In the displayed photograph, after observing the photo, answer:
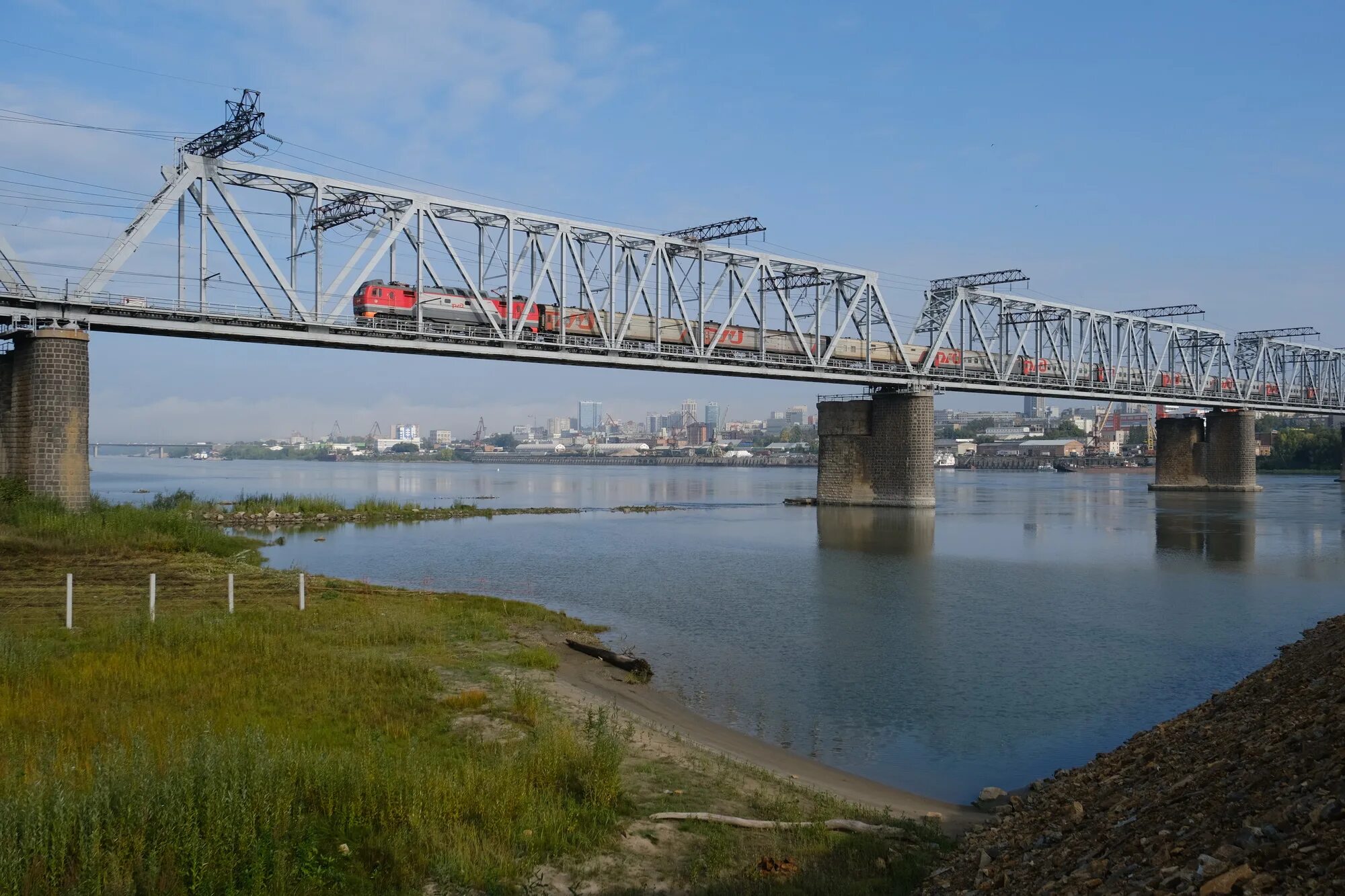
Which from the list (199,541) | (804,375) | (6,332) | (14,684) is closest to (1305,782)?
Result: (14,684)

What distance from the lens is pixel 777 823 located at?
36.6ft

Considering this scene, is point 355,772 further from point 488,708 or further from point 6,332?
point 6,332

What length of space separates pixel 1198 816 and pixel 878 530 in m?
56.1

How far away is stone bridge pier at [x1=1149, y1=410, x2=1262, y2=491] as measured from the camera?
4815 inches

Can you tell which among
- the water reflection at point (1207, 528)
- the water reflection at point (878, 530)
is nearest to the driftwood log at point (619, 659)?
the water reflection at point (878, 530)

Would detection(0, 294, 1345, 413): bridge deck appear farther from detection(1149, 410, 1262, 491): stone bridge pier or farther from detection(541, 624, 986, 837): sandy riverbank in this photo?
detection(541, 624, 986, 837): sandy riverbank

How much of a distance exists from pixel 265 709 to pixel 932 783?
9997mm

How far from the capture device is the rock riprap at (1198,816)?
6668 millimetres

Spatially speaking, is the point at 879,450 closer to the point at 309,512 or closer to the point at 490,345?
the point at 490,345

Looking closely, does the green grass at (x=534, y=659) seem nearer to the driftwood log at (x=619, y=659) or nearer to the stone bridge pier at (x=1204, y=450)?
the driftwood log at (x=619, y=659)

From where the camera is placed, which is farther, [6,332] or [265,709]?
[6,332]

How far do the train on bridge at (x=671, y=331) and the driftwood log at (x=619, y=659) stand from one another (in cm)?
3882

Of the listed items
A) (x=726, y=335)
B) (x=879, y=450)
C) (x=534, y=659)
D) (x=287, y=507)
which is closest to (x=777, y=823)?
(x=534, y=659)

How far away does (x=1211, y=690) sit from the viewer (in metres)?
20.5
